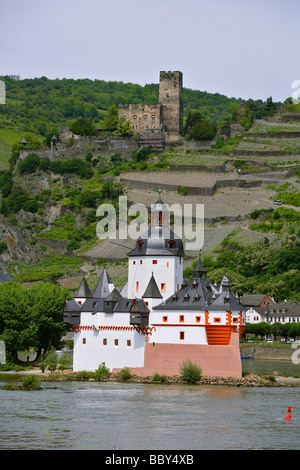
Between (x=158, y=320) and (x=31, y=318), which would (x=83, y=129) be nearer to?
(x=31, y=318)

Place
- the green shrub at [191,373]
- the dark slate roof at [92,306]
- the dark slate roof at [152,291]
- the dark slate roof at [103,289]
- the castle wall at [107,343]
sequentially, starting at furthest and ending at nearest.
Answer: the dark slate roof at [103,289]
the dark slate roof at [92,306]
the dark slate roof at [152,291]
the castle wall at [107,343]
the green shrub at [191,373]

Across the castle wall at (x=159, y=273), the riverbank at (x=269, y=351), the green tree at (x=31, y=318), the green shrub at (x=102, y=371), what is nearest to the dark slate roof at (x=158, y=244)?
the castle wall at (x=159, y=273)

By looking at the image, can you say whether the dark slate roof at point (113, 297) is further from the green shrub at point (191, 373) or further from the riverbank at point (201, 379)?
the green shrub at point (191, 373)

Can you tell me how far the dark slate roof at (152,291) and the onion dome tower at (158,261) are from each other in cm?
142

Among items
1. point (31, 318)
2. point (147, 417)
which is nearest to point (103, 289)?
point (31, 318)

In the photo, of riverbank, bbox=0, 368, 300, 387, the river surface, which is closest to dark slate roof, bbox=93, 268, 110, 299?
riverbank, bbox=0, 368, 300, 387

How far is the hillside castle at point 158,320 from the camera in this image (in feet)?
223

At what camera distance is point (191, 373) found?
6706 centimetres

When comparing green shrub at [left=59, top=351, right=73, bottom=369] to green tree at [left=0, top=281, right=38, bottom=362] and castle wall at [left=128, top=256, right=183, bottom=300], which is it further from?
castle wall at [left=128, top=256, right=183, bottom=300]

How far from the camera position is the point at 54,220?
146375mm

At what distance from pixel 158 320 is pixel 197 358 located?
11.9ft

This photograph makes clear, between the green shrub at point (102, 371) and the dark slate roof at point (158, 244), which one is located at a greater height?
the dark slate roof at point (158, 244)

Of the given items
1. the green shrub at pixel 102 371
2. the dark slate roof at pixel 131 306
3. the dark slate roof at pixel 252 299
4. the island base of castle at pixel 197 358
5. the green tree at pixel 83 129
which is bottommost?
the green shrub at pixel 102 371

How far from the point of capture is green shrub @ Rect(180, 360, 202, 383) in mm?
67125
